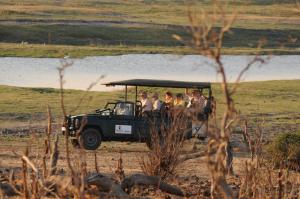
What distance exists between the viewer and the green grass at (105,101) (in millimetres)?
31453

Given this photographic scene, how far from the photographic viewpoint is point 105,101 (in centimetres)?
3512

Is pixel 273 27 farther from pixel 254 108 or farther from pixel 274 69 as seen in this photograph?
pixel 254 108

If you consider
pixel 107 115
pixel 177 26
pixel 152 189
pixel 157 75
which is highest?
pixel 177 26

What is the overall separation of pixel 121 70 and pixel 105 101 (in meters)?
16.3

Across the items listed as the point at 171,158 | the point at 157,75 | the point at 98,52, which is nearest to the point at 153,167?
the point at 171,158

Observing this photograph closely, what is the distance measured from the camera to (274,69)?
5609cm

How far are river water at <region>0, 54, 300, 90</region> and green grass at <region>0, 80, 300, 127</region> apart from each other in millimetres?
2299

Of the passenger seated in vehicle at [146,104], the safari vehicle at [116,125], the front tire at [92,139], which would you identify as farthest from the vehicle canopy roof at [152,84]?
the front tire at [92,139]

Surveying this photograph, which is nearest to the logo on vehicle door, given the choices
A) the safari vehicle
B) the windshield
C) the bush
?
the safari vehicle

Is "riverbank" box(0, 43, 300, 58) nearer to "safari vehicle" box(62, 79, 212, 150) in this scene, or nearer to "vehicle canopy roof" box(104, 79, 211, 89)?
"vehicle canopy roof" box(104, 79, 211, 89)

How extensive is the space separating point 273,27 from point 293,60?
21.2 meters

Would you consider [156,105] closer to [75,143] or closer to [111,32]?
[75,143]

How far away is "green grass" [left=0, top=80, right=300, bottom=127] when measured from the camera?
31.5m

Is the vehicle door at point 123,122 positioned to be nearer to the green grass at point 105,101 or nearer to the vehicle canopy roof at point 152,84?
the vehicle canopy roof at point 152,84
